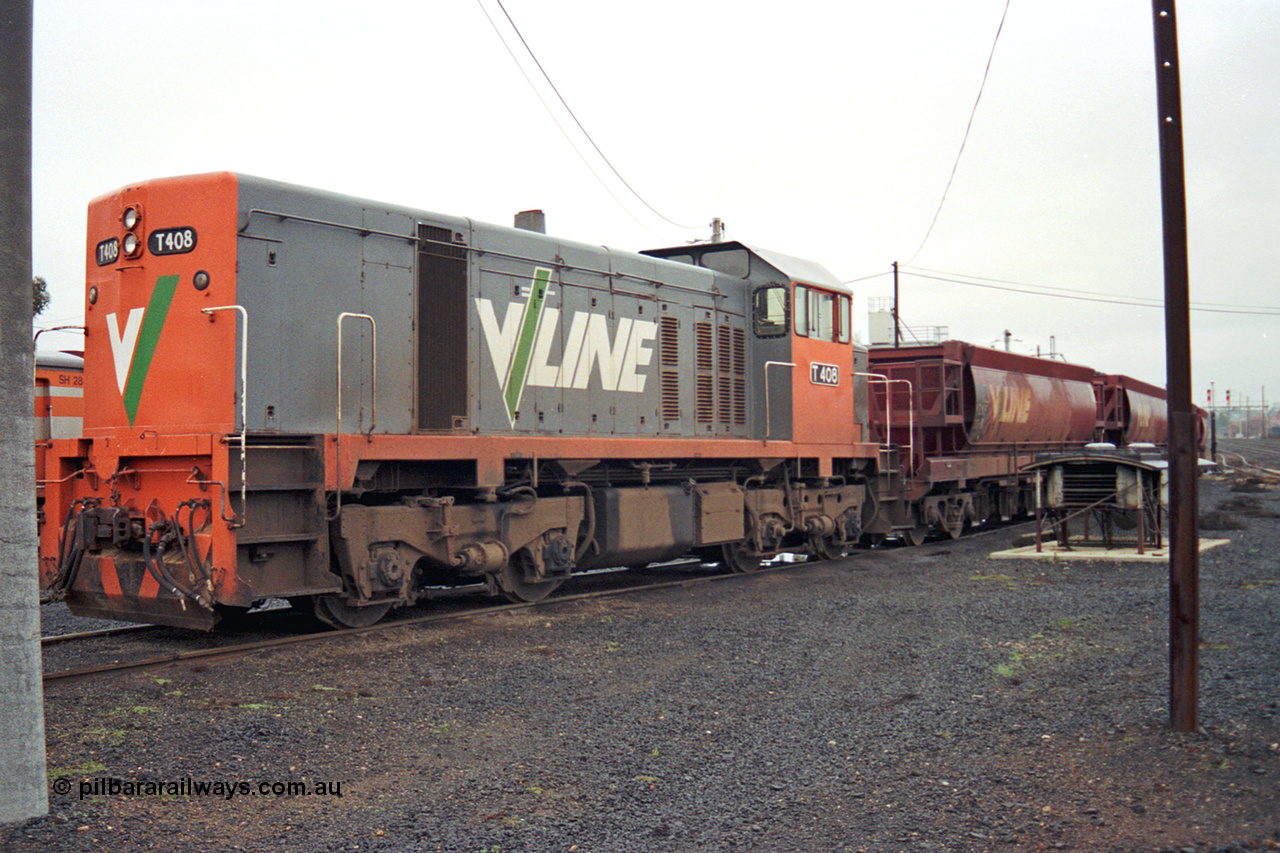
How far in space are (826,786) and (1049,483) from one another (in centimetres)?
1125

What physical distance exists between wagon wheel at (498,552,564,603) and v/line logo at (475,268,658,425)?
1361mm

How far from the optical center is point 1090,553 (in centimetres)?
1324

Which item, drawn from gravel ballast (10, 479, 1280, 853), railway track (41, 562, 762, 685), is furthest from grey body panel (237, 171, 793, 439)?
gravel ballast (10, 479, 1280, 853)

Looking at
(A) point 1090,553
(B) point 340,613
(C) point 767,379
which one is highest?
(C) point 767,379

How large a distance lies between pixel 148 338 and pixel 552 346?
3.65 metres

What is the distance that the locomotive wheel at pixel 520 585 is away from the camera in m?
9.38

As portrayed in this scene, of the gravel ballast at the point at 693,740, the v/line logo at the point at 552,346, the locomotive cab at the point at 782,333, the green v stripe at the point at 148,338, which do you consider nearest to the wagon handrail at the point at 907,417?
the locomotive cab at the point at 782,333

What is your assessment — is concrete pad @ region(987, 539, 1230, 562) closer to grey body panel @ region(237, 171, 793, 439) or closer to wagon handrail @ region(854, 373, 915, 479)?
wagon handrail @ region(854, 373, 915, 479)

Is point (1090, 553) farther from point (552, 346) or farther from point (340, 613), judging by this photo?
point (340, 613)

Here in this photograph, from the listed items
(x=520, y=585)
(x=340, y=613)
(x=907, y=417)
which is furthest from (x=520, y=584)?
(x=907, y=417)

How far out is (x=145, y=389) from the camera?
7.62 m

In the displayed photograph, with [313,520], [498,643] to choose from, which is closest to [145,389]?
[313,520]

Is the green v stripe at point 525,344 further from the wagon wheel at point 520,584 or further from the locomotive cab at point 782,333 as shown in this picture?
the locomotive cab at point 782,333

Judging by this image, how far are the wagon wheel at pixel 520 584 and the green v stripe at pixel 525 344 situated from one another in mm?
1360
